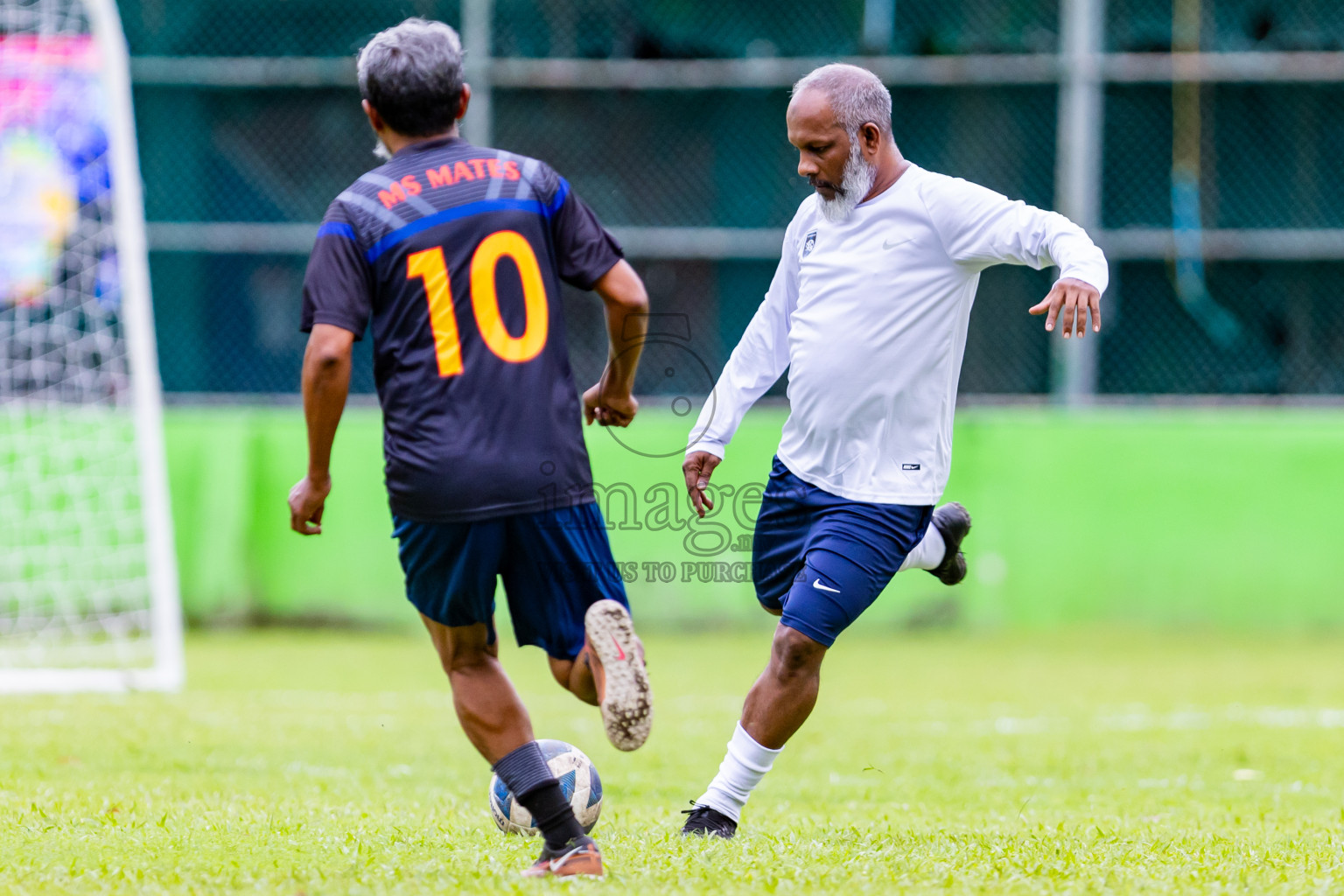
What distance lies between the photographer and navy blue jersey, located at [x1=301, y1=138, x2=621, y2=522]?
3.80 metres

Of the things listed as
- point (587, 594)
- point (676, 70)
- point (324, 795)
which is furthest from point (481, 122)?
point (587, 594)

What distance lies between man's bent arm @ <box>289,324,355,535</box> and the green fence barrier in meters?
7.32

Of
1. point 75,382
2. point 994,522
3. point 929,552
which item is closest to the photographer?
point 929,552

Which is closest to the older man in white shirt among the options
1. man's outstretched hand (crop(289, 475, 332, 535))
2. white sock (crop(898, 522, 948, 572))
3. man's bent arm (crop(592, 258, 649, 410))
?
white sock (crop(898, 522, 948, 572))

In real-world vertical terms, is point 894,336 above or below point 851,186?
below

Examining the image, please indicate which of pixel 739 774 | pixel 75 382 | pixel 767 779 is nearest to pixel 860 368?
pixel 739 774

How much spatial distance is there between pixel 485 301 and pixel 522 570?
0.69m

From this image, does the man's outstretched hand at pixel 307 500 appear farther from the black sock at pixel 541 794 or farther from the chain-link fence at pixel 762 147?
the chain-link fence at pixel 762 147

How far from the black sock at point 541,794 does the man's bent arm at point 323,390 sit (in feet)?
2.69

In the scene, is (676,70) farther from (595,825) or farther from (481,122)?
(595,825)

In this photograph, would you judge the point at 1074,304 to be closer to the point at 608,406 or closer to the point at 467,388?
the point at 608,406

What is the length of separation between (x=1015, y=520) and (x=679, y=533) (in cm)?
253

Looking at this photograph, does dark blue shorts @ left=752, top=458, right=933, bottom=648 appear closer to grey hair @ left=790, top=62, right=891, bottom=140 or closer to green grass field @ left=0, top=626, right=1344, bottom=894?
green grass field @ left=0, top=626, right=1344, bottom=894

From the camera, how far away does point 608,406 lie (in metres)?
4.40
